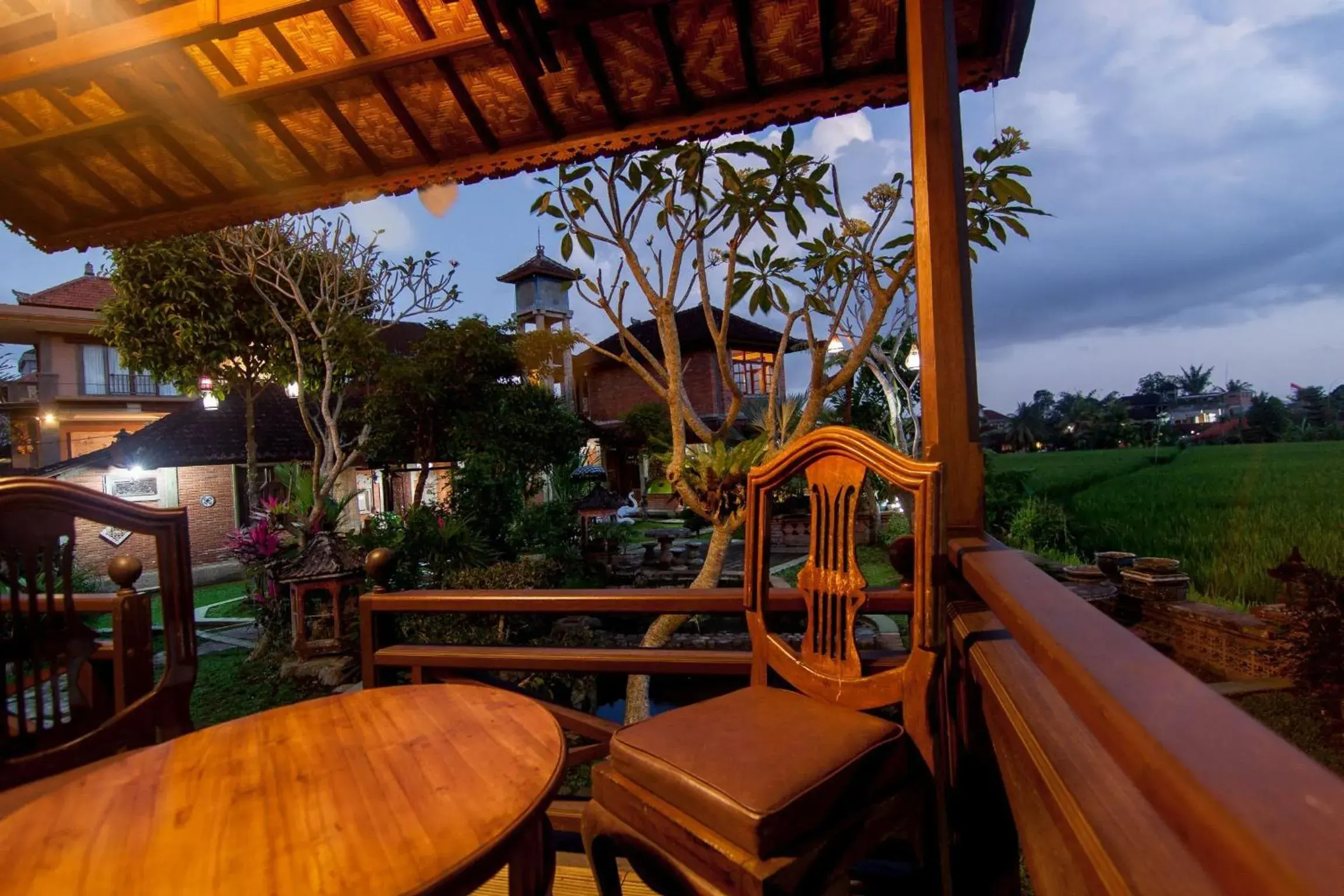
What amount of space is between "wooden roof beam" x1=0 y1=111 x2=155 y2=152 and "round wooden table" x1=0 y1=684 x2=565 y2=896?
2.45 metres

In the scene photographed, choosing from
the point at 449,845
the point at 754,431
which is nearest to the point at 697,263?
the point at 449,845

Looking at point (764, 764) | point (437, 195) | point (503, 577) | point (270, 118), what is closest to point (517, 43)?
point (437, 195)

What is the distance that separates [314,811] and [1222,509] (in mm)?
6501

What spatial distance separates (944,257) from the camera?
1.73 meters

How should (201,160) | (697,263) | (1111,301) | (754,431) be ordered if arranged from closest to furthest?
(201,160) → (697,263) → (754,431) → (1111,301)

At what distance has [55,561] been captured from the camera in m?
1.49

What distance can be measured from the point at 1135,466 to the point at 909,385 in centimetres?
423

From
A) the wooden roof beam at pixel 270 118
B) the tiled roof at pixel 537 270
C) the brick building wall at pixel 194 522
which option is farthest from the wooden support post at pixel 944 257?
the tiled roof at pixel 537 270

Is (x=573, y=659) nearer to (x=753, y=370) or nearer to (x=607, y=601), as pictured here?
(x=607, y=601)

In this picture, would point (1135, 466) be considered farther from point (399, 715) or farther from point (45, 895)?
point (45, 895)

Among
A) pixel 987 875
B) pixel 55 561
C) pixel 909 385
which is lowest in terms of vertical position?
pixel 987 875

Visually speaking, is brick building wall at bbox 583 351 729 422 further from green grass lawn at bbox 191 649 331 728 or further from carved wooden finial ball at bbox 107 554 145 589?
carved wooden finial ball at bbox 107 554 145 589

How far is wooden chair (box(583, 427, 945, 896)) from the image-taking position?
40.7 inches

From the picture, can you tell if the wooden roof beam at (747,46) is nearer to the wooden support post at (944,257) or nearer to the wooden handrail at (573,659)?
the wooden support post at (944,257)
